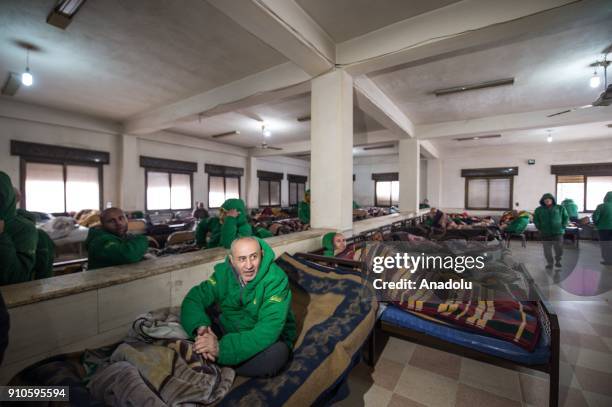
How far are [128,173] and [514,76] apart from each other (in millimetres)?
8554

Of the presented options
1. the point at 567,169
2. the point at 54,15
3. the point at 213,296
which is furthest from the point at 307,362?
the point at 567,169

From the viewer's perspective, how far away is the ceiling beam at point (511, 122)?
5.18 meters

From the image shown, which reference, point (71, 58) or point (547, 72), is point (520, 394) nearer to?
point (547, 72)

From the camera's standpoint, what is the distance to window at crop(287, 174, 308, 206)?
13.2 metres

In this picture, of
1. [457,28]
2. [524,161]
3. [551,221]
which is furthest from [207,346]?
[524,161]

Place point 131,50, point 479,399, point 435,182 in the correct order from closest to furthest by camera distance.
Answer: point 479,399 < point 131,50 < point 435,182

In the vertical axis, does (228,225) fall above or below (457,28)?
below

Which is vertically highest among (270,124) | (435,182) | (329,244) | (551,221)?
(270,124)

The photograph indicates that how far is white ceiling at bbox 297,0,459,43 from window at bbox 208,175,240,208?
7.69m

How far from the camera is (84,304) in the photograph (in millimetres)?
1468

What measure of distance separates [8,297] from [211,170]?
28.1 ft

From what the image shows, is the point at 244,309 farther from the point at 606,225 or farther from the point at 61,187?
the point at 61,187

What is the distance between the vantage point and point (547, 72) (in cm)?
386

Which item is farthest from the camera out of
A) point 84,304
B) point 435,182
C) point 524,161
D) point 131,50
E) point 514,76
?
point 435,182
